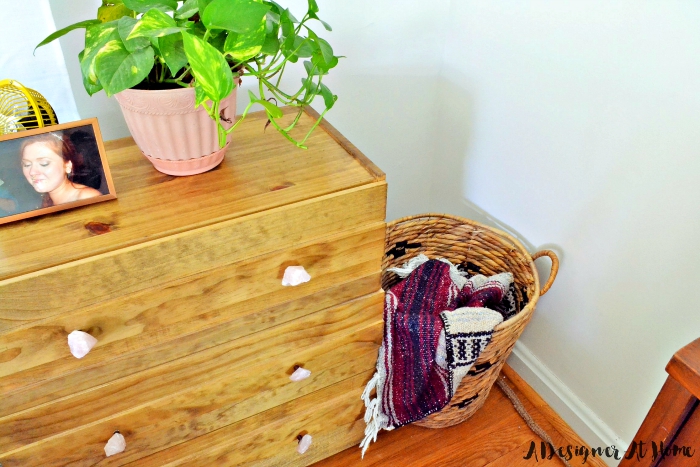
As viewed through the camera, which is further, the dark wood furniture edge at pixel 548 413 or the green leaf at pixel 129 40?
the dark wood furniture edge at pixel 548 413

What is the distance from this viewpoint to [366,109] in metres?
1.39

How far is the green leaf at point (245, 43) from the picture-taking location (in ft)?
2.23

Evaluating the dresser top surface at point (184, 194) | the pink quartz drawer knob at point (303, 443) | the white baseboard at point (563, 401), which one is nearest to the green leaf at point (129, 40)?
the dresser top surface at point (184, 194)

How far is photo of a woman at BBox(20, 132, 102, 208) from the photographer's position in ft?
2.44

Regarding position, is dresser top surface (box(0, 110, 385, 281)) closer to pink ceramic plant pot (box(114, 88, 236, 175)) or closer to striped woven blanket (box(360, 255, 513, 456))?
pink ceramic plant pot (box(114, 88, 236, 175))

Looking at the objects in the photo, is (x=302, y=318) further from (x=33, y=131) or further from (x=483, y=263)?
(x=483, y=263)

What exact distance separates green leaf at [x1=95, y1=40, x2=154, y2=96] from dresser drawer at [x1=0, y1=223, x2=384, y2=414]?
29cm

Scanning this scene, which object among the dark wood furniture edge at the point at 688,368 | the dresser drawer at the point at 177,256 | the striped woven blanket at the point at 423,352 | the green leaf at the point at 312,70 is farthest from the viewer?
the striped woven blanket at the point at 423,352

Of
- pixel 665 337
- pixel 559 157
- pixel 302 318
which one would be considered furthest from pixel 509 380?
pixel 302 318

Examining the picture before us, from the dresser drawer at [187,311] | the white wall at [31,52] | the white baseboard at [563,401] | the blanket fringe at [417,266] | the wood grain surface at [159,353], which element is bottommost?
the white baseboard at [563,401]

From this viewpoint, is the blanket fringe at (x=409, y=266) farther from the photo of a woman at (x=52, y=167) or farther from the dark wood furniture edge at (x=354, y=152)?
the photo of a woman at (x=52, y=167)

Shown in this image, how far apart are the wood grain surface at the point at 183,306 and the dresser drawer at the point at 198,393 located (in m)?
0.06

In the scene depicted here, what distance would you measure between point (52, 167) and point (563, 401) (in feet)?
4.05

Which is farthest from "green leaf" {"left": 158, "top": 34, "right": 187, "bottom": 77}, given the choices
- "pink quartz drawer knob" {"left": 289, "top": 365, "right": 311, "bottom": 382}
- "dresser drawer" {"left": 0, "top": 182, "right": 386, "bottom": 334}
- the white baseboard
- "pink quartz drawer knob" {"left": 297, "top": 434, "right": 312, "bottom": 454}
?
the white baseboard
